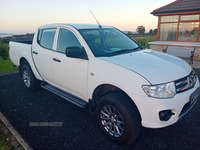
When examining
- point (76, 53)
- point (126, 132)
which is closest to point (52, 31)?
point (76, 53)

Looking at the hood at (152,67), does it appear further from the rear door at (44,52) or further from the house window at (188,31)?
the house window at (188,31)

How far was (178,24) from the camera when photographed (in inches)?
478

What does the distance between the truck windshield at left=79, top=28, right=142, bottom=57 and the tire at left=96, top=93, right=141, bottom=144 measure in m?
0.91

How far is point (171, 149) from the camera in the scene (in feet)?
8.61

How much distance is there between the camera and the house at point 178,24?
11.3 m

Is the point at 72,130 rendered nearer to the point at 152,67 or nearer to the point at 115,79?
the point at 115,79

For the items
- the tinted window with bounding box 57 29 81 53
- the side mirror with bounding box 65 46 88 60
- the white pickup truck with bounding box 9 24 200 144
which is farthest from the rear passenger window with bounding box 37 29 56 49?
the side mirror with bounding box 65 46 88 60

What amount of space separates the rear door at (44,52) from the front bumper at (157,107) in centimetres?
242

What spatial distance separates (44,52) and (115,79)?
2295 mm

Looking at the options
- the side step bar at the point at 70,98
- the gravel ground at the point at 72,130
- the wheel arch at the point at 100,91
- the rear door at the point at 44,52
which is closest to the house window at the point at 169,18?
the gravel ground at the point at 72,130

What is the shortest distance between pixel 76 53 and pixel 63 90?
1.21m

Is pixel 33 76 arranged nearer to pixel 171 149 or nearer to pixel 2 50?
Result: pixel 171 149

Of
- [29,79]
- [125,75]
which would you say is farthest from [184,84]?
[29,79]

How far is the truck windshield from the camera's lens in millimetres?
3160
